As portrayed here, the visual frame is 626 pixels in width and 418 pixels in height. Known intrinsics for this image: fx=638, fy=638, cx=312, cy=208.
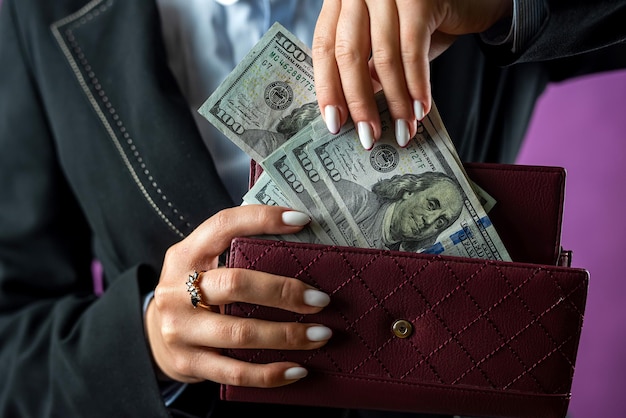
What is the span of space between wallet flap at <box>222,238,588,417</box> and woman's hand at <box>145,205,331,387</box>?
0.6 inches

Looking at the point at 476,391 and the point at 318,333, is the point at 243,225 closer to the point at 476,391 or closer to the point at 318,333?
the point at 318,333

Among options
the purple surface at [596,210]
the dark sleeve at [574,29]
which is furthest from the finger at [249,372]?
the purple surface at [596,210]

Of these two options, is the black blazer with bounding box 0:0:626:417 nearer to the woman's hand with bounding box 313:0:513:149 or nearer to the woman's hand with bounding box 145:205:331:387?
the woman's hand with bounding box 145:205:331:387

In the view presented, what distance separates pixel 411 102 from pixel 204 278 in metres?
0.32

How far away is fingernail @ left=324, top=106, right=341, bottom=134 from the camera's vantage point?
74 centimetres

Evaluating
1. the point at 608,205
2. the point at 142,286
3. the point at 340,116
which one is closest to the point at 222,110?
the point at 340,116

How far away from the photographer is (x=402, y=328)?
2.45ft

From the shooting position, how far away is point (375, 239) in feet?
2.48

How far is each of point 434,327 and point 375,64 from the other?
31cm

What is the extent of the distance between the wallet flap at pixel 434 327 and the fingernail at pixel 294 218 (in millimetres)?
26

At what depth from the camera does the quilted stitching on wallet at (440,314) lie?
72 centimetres

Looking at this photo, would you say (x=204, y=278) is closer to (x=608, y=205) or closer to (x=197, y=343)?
(x=197, y=343)

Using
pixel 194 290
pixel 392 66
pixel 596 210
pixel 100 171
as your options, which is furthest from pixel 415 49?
pixel 596 210

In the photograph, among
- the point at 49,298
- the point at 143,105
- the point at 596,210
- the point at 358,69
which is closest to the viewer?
the point at 358,69
